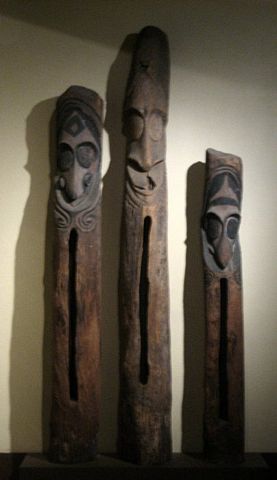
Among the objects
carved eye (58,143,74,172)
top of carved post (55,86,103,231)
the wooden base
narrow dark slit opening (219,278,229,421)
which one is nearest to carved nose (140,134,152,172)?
top of carved post (55,86,103,231)

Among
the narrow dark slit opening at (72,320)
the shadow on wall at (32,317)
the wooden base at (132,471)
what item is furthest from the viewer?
the shadow on wall at (32,317)

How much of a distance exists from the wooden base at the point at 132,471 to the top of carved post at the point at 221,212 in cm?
80

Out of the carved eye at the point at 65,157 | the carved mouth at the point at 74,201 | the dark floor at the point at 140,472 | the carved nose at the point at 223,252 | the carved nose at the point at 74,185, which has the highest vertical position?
the carved eye at the point at 65,157

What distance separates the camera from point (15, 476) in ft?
8.35

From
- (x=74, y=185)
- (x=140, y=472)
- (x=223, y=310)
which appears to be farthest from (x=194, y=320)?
(x=74, y=185)

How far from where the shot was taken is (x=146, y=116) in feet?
8.03

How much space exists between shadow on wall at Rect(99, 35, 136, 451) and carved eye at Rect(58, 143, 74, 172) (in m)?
0.25

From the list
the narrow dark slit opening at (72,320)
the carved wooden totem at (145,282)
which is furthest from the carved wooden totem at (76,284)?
the carved wooden totem at (145,282)

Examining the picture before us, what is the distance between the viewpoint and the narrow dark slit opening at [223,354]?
242 cm

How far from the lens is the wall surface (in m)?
2.56

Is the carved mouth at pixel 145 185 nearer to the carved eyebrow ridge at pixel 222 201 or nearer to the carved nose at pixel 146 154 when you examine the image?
the carved nose at pixel 146 154

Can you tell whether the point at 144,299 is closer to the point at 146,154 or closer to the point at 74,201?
the point at 74,201

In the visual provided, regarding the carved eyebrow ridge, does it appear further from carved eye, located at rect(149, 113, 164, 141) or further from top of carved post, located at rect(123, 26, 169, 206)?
carved eye, located at rect(149, 113, 164, 141)

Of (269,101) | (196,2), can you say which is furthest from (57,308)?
(196,2)
